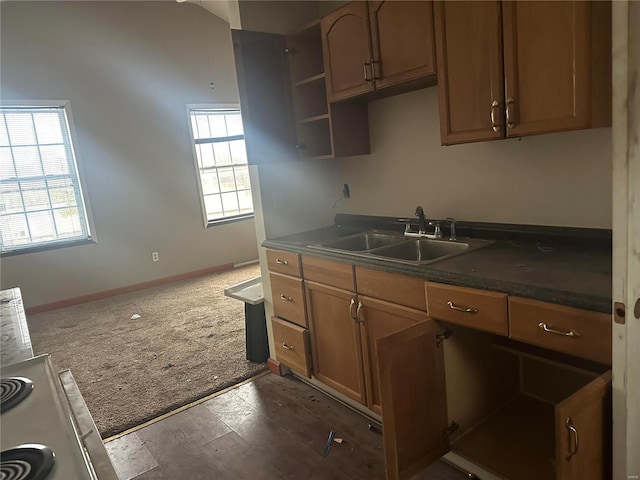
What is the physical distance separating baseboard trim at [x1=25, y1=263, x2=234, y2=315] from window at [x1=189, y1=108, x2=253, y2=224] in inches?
26.7

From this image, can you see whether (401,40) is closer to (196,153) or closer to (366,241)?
(366,241)

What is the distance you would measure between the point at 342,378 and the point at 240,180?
→ 4.67m

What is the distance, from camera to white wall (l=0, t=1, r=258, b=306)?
199 inches

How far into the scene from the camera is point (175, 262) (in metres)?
6.12

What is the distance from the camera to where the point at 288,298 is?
281 centimetres

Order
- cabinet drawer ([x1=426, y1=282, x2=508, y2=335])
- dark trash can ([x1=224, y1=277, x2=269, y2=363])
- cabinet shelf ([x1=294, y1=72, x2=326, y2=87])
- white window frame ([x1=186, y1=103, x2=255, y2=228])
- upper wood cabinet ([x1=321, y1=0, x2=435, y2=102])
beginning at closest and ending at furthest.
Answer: cabinet drawer ([x1=426, y1=282, x2=508, y2=335])
upper wood cabinet ([x1=321, y1=0, x2=435, y2=102])
cabinet shelf ([x1=294, y1=72, x2=326, y2=87])
dark trash can ([x1=224, y1=277, x2=269, y2=363])
white window frame ([x1=186, y1=103, x2=255, y2=228])

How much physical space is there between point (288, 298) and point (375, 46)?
1.48m

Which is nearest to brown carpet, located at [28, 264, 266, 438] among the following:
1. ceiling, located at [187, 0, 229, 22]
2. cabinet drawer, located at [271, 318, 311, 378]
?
cabinet drawer, located at [271, 318, 311, 378]

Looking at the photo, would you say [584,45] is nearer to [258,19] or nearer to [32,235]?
[258,19]

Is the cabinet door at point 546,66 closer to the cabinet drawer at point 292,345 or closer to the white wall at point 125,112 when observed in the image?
the cabinet drawer at point 292,345

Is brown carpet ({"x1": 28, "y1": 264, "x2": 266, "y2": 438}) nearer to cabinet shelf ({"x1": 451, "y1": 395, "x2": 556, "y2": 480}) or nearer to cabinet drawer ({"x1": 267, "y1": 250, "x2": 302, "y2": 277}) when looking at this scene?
cabinet drawer ({"x1": 267, "y1": 250, "x2": 302, "y2": 277})

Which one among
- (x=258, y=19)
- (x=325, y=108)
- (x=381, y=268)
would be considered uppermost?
(x=258, y=19)

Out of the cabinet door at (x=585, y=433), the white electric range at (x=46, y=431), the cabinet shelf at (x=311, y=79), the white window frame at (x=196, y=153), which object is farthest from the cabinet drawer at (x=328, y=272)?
the white window frame at (x=196, y=153)

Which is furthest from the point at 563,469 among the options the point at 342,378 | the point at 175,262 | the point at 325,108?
the point at 175,262
